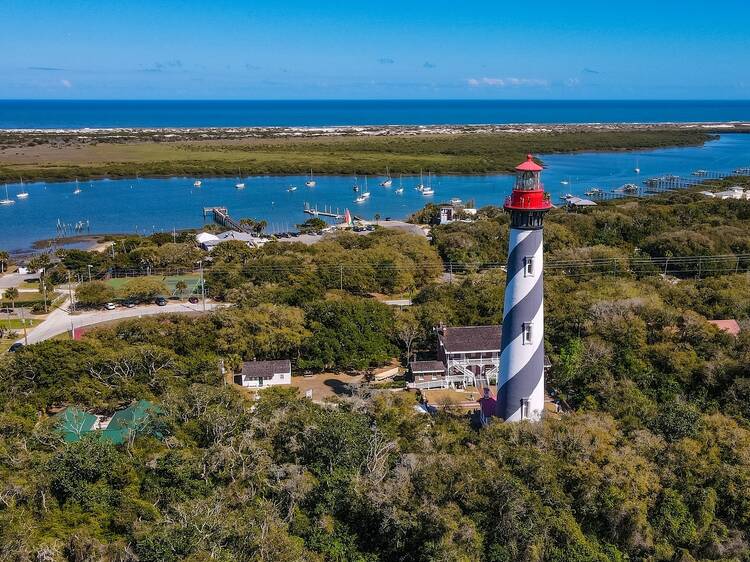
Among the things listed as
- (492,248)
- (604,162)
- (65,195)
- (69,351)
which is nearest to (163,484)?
(69,351)

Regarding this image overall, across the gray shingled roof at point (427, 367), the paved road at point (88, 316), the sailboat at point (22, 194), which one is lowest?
the paved road at point (88, 316)

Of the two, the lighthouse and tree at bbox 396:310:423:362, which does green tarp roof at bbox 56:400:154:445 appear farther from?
tree at bbox 396:310:423:362

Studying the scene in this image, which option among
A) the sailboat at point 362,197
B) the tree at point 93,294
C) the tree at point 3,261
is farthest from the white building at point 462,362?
the sailboat at point 362,197

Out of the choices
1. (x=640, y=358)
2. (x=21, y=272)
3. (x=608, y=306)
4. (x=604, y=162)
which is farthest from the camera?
(x=604, y=162)

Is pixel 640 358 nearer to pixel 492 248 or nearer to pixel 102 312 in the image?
pixel 492 248

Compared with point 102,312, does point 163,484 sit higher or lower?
higher

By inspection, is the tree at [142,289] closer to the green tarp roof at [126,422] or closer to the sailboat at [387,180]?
the green tarp roof at [126,422]

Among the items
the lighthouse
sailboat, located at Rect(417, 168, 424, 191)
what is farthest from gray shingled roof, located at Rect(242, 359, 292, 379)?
sailboat, located at Rect(417, 168, 424, 191)

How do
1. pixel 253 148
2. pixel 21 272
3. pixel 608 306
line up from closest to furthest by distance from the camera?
pixel 608 306 → pixel 21 272 → pixel 253 148

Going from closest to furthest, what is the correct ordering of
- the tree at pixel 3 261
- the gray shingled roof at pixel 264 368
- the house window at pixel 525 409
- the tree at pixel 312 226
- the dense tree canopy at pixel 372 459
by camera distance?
the dense tree canopy at pixel 372 459, the house window at pixel 525 409, the gray shingled roof at pixel 264 368, the tree at pixel 3 261, the tree at pixel 312 226
